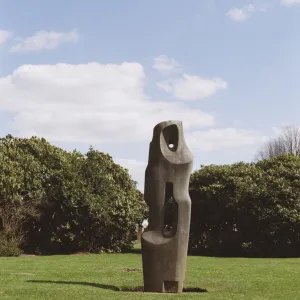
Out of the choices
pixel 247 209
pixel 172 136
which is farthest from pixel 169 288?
pixel 247 209

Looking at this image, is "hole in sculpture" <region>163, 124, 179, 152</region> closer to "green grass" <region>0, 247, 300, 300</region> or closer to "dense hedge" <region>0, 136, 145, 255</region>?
"green grass" <region>0, 247, 300, 300</region>

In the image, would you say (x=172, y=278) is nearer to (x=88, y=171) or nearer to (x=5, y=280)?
(x=5, y=280)

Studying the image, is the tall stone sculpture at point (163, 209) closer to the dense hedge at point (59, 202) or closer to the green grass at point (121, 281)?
the green grass at point (121, 281)

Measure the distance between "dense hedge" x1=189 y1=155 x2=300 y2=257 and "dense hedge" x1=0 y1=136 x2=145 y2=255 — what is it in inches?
158

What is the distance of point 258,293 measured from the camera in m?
13.0

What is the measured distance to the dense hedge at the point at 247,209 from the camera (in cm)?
2742

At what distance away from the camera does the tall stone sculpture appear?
1333 centimetres

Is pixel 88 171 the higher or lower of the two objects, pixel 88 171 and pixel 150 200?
the higher

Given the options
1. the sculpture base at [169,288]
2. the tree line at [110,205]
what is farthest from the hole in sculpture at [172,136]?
the tree line at [110,205]

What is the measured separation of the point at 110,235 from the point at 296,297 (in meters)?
18.3

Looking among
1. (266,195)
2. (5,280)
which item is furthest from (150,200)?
(266,195)

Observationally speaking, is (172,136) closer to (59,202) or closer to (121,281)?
(121,281)

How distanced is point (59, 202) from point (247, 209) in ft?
31.3

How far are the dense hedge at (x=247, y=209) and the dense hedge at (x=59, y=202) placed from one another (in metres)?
4.00
